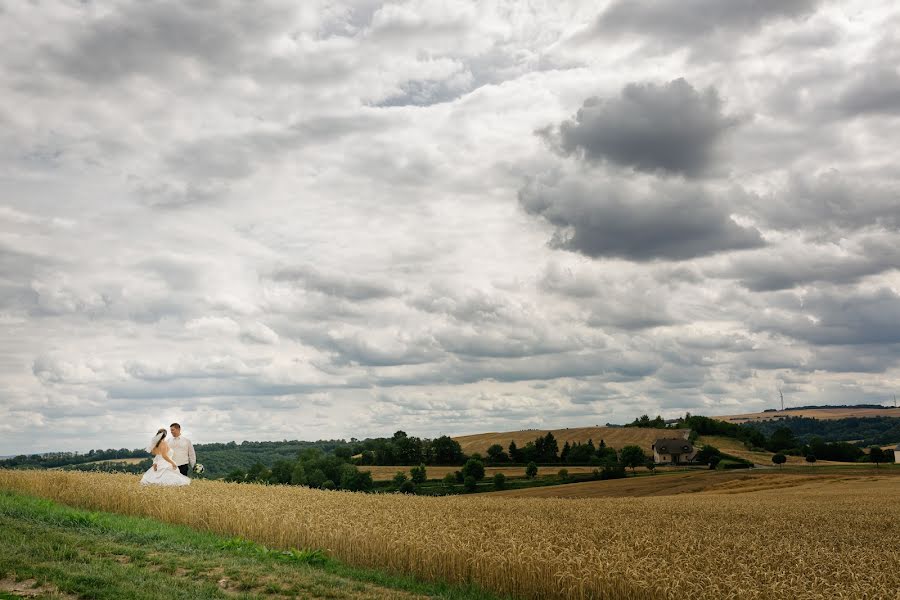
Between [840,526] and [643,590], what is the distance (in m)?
20.5

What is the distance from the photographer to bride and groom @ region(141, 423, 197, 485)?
25641 mm

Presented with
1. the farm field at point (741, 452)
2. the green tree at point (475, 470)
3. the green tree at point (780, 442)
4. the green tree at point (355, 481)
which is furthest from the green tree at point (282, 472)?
the green tree at point (780, 442)

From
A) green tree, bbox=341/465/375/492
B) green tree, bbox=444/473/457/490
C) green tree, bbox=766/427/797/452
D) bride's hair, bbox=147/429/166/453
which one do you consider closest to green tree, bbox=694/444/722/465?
green tree, bbox=766/427/797/452

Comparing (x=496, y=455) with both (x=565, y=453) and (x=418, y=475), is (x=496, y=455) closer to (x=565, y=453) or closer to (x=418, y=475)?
(x=565, y=453)

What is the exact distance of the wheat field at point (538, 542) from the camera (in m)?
13.1

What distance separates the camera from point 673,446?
5108 inches

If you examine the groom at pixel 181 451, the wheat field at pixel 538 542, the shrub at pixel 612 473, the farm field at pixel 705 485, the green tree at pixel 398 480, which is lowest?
the shrub at pixel 612 473

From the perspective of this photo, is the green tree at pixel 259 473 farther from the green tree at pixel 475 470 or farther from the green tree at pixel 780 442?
the green tree at pixel 780 442

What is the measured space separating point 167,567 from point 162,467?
42.3ft

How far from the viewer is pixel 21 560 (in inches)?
515

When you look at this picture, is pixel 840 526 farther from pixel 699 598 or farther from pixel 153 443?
pixel 153 443

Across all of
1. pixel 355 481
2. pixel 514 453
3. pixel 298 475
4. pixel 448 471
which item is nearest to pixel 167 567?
pixel 298 475

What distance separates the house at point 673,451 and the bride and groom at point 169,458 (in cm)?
10816

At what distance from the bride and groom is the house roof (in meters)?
113
